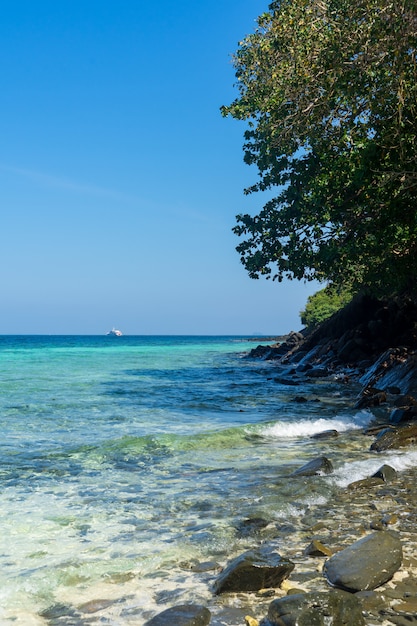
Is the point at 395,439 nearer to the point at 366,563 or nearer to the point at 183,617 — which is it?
the point at 366,563

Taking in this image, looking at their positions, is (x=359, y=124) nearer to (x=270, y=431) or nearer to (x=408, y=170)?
(x=408, y=170)

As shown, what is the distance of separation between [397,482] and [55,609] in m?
5.64

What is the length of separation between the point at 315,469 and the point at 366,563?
4.21m

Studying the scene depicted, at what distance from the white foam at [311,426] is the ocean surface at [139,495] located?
0.06 meters

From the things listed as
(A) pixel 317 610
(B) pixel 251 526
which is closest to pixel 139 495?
(B) pixel 251 526

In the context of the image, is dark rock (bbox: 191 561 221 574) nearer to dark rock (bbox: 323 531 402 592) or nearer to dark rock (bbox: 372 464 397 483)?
dark rock (bbox: 323 531 402 592)

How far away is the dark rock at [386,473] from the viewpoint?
8647 mm

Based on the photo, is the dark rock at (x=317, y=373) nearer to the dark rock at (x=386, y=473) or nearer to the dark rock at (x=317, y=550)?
the dark rock at (x=386, y=473)

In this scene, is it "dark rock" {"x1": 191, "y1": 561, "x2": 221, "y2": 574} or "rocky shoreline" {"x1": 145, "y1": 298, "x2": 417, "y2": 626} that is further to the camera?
"dark rock" {"x1": 191, "y1": 561, "x2": 221, "y2": 574}

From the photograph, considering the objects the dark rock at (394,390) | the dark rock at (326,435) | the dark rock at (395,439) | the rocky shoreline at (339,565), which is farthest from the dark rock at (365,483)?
the dark rock at (394,390)

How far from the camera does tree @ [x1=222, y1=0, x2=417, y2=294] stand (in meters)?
12.8

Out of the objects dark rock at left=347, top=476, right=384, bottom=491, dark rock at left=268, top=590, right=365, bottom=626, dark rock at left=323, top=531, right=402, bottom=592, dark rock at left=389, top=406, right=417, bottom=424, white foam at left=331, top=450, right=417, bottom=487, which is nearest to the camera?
dark rock at left=268, top=590, right=365, bottom=626

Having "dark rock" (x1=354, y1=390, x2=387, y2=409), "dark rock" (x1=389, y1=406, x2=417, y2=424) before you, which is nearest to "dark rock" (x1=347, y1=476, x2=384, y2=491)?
"dark rock" (x1=389, y1=406, x2=417, y2=424)

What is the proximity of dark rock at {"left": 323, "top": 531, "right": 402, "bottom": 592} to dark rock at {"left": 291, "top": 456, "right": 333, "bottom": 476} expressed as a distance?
11.8 feet
